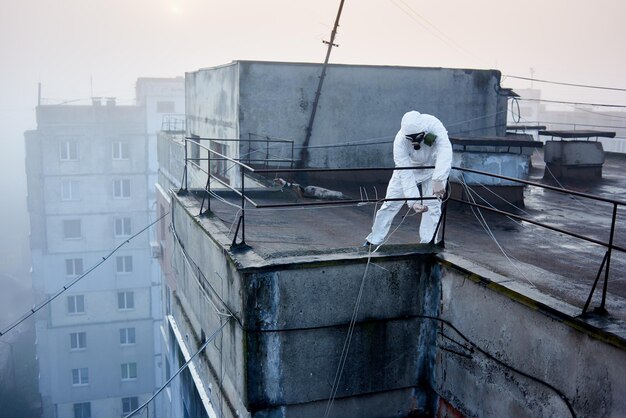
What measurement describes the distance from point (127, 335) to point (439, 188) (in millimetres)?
38168

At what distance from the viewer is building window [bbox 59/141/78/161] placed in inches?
1741

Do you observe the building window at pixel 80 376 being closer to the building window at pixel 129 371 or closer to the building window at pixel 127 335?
the building window at pixel 129 371

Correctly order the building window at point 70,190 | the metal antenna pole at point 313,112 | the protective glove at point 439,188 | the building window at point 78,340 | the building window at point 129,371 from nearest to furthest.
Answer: the protective glove at point 439,188 → the metal antenna pole at point 313,112 → the building window at point 129,371 → the building window at point 78,340 → the building window at point 70,190

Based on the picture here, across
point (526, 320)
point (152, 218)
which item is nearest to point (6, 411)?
point (152, 218)

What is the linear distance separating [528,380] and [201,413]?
5950 millimetres

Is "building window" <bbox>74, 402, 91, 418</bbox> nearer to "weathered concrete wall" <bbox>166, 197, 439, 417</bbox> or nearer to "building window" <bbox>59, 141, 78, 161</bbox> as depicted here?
"building window" <bbox>59, 141, 78, 161</bbox>

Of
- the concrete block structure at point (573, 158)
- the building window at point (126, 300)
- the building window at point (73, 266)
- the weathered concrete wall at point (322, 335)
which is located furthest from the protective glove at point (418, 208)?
the building window at point (73, 266)

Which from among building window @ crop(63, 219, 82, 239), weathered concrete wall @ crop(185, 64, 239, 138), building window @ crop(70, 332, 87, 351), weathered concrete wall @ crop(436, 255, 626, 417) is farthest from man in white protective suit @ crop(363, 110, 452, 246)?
building window @ crop(63, 219, 82, 239)

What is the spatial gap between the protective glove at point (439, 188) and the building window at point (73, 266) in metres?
40.6

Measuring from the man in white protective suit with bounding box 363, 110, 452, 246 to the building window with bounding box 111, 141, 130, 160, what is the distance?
134 ft

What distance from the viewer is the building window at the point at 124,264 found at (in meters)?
42.8

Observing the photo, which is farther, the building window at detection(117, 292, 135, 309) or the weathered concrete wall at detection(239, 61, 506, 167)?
the building window at detection(117, 292, 135, 309)

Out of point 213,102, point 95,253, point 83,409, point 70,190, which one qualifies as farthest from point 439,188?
point 70,190

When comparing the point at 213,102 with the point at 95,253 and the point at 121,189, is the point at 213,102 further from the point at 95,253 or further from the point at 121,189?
the point at 121,189
